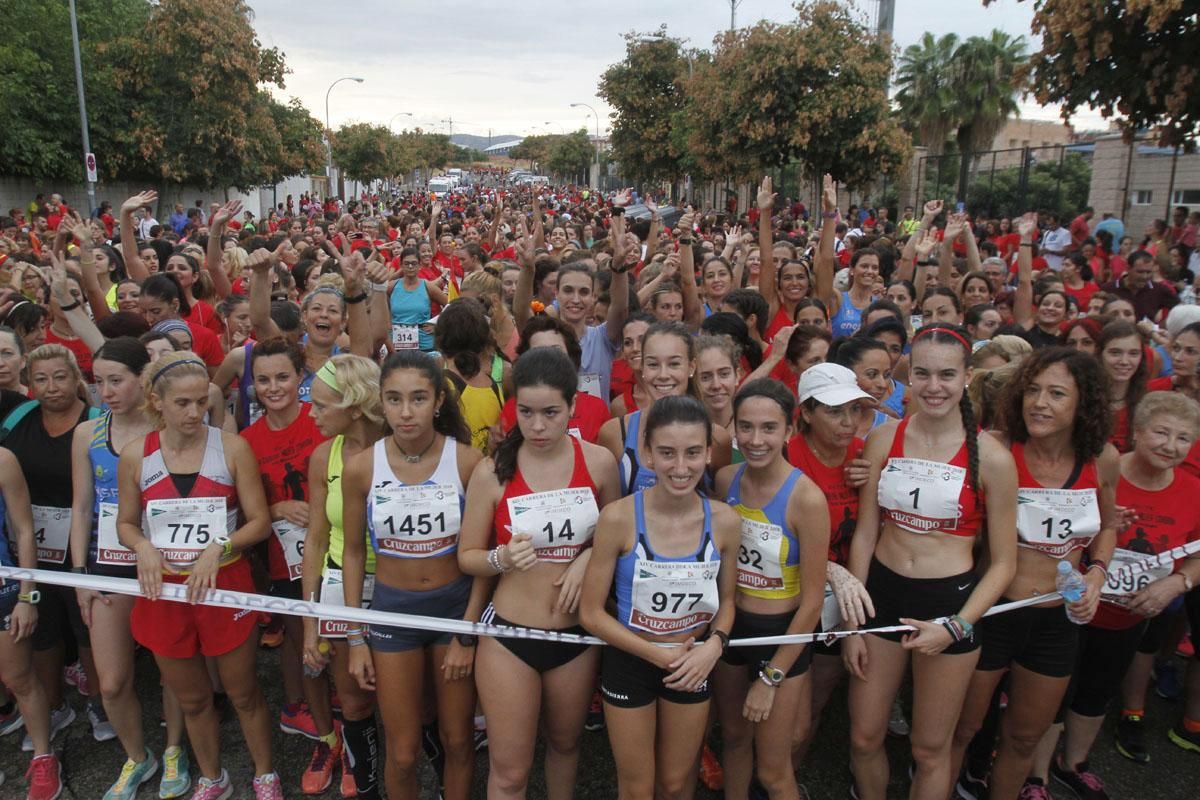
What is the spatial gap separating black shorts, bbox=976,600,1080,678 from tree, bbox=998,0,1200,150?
9573mm

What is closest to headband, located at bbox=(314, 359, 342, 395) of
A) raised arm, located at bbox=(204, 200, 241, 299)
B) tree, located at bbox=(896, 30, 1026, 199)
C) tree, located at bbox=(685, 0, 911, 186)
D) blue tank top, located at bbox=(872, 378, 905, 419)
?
blue tank top, located at bbox=(872, 378, 905, 419)

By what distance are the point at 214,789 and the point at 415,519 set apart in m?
1.70

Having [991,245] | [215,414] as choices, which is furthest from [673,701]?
[991,245]

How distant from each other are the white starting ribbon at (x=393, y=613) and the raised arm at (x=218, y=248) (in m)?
3.66

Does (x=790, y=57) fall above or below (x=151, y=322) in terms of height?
above

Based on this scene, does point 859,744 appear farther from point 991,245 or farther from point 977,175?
point 977,175

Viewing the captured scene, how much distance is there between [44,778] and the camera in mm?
3766

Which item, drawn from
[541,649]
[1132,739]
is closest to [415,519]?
[541,649]

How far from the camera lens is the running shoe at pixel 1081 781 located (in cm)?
373

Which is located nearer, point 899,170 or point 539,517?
point 539,517

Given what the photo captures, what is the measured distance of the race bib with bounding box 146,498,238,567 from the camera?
11.4 ft

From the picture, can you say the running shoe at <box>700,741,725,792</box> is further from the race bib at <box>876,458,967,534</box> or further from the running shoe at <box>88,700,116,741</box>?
the running shoe at <box>88,700,116,741</box>

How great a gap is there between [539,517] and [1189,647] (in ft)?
14.2

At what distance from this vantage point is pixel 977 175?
26328 millimetres
